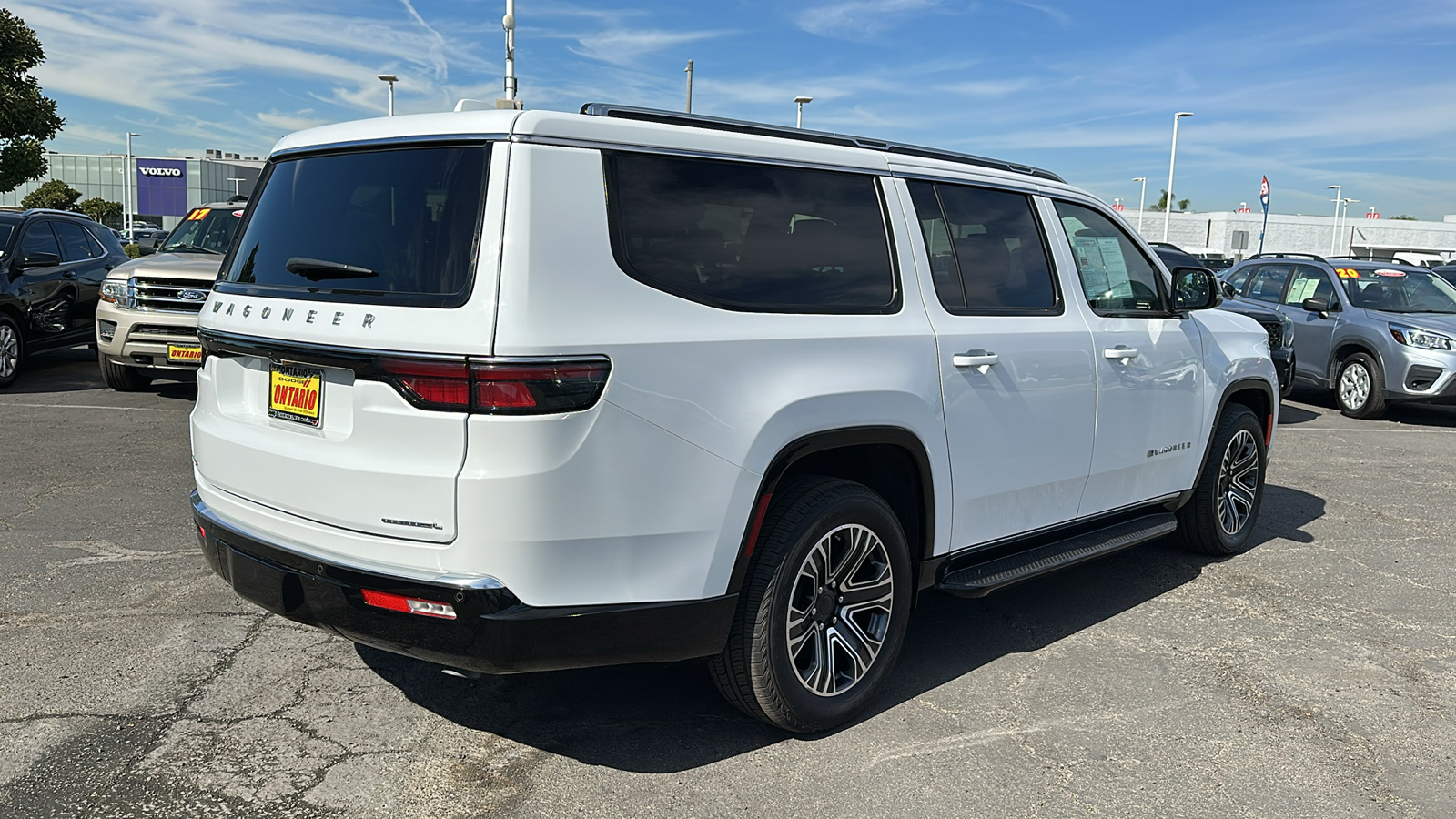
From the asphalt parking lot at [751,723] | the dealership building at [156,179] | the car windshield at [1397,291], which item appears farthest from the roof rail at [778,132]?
the dealership building at [156,179]

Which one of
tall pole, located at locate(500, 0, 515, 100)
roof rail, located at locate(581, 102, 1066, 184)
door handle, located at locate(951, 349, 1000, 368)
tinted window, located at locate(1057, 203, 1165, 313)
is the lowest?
door handle, located at locate(951, 349, 1000, 368)

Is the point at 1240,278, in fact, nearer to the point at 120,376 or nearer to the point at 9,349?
the point at 120,376

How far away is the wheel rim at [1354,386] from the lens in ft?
40.1

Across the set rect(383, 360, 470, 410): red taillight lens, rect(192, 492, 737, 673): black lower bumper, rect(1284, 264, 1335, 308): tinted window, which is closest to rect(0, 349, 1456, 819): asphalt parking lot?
rect(192, 492, 737, 673): black lower bumper

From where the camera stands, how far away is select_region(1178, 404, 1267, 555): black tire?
5777 millimetres

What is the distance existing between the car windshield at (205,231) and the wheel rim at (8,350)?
1.65 meters

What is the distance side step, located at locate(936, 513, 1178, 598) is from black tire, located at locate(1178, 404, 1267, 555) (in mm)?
708

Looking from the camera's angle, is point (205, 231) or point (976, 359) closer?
A: point (976, 359)

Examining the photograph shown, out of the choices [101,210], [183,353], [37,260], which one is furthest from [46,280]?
[101,210]

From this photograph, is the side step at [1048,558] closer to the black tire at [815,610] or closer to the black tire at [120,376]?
the black tire at [815,610]

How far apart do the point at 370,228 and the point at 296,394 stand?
54cm

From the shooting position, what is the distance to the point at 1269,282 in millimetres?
13656

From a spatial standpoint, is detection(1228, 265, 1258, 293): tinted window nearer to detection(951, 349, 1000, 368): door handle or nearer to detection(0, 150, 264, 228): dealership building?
detection(951, 349, 1000, 368): door handle

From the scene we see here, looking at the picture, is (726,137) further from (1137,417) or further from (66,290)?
(66,290)
